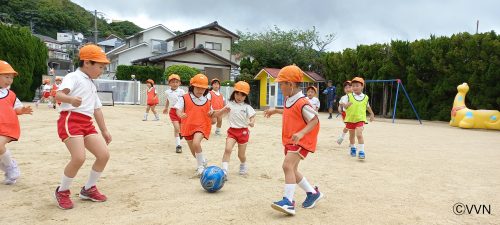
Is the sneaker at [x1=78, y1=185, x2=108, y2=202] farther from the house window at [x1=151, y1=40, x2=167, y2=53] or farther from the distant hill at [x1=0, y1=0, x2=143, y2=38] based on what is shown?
the distant hill at [x1=0, y1=0, x2=143, y2=38]

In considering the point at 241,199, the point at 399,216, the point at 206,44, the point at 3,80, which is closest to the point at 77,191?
the point at 3,80

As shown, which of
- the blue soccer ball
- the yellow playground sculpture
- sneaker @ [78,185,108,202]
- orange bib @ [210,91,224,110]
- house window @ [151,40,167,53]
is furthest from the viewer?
house window @ [151,40,167,53]

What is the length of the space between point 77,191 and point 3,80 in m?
1.71

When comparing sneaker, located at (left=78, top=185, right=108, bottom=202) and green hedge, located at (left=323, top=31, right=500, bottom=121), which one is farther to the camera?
green hedge, located at (left=323, top=31, right=500, bottom=121)

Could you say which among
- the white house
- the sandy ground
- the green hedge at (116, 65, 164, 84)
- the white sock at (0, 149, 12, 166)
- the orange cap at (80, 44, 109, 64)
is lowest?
the sandy ground

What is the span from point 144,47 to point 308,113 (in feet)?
135

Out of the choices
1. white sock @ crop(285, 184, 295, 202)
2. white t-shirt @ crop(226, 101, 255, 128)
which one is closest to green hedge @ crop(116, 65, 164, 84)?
white t-shirt @ crop(226, 101, 255, 128)

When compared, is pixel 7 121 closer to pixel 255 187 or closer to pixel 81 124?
pixel 81 124

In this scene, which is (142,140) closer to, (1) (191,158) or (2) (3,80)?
(1) (191,158)

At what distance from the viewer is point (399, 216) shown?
4.11 m

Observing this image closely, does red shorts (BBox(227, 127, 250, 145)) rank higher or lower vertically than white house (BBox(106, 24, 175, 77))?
A: lower

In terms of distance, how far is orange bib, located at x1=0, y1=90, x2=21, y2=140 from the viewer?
486 cm

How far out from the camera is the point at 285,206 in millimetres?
3959

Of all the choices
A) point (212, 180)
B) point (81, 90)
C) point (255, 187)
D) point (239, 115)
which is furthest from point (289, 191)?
point (81, 90)
